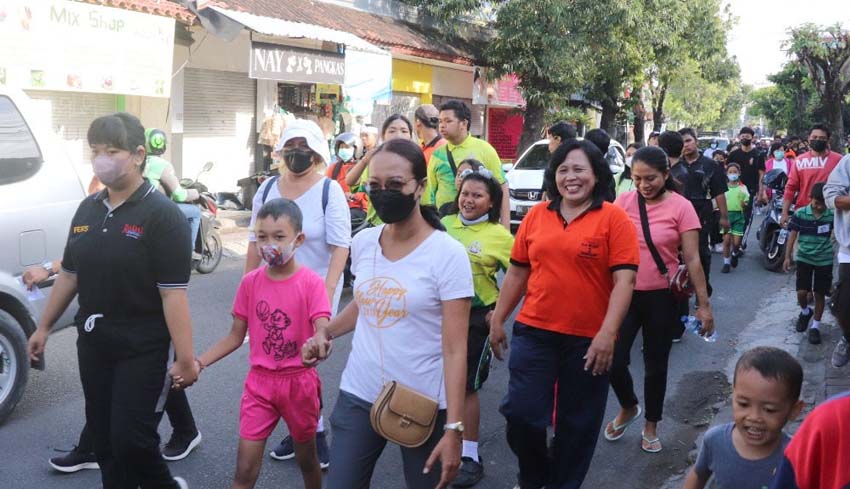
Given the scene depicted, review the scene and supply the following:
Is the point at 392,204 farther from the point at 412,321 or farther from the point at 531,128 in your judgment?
the point at 531,128

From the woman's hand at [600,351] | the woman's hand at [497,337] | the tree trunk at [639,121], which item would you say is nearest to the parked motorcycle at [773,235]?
the woman's hand at [497,337]

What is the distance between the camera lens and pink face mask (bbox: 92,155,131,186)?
11.8 ft

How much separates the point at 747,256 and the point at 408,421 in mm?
11683

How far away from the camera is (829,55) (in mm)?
20391

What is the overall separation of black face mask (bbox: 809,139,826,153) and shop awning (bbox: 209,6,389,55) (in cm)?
778

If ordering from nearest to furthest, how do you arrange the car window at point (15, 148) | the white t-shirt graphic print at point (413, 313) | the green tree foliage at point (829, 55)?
the white t-shirt graphic print at point (413, 313), the car window at point (15, 148), the green tree foliage at point (829, 55)

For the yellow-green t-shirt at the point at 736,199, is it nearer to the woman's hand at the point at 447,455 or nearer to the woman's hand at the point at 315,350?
the woman's hand at the point at 315,350

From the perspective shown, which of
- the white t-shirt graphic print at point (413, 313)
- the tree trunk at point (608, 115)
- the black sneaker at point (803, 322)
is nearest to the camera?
the white t-shirt graphic print at point (413, 313)

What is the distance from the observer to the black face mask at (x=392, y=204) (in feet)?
10.4

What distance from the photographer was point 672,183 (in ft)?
17.8

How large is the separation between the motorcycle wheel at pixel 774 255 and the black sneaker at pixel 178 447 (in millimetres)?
9367

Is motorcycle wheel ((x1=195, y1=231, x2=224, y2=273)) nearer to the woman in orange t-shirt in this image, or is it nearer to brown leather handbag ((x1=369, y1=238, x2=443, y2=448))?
the woman in orange t-shirt

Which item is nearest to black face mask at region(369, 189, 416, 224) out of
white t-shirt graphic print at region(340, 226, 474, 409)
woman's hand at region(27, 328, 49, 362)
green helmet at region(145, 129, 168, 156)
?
white t-shirt graphic print at region(340, 226, 474, 409)

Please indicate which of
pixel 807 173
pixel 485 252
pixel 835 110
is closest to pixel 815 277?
pixel 807 173
